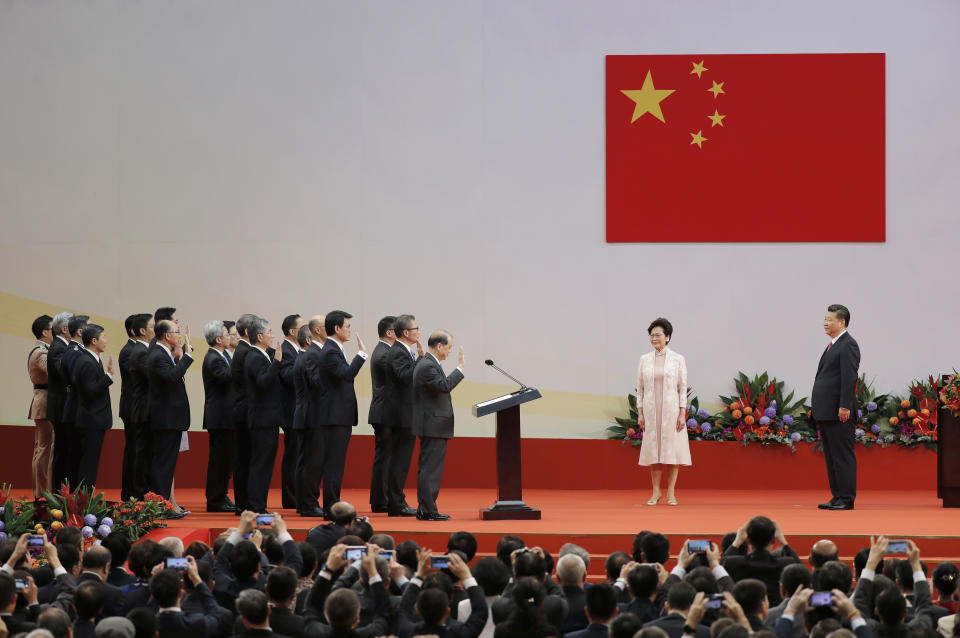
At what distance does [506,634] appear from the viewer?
3.73 meters

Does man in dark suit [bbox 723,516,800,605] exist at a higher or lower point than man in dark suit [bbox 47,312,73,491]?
lower

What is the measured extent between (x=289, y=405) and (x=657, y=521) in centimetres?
296

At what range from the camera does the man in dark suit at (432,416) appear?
7621 millimetres

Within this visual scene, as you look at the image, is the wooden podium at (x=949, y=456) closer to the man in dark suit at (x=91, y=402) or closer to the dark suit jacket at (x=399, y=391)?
the dark suit jacket at (x=399, y=391)

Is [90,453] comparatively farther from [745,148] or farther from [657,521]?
[745,148]

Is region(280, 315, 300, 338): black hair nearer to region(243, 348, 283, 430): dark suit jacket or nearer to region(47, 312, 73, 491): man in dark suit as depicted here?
region(243, 348, 283, 430): dark suit jacket

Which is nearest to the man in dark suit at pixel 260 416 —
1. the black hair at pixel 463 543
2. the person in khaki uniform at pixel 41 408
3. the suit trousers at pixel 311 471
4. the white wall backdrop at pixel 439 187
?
the suit trousers at pixel 311 471

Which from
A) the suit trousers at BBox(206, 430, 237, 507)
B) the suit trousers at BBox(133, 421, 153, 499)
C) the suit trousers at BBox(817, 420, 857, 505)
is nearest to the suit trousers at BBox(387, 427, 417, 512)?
the suit trousers at BBox(206, 430, 237, 507)

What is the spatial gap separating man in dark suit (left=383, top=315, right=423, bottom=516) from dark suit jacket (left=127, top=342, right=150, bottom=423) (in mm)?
1738

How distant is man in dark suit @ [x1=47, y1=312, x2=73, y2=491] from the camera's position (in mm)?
8414

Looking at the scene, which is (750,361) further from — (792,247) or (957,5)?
(957,5)

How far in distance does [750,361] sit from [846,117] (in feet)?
7.93

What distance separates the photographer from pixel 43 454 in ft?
29.1

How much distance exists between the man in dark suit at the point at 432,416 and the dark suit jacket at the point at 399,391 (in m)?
0.20
